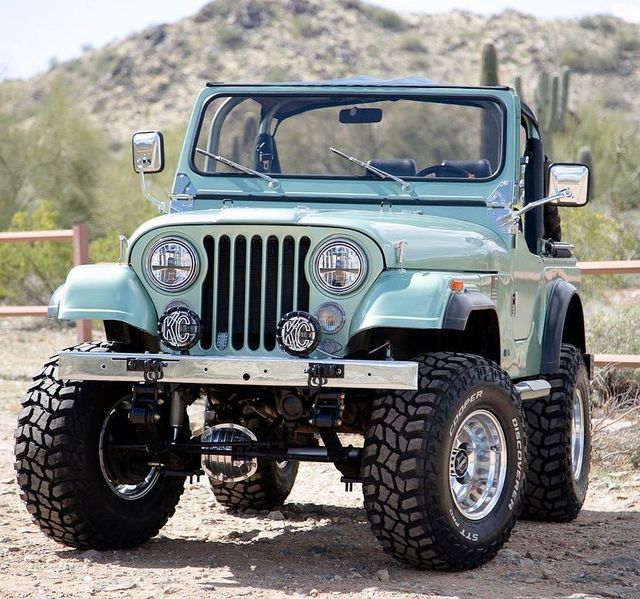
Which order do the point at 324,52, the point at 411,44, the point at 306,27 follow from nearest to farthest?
the point at 324,52, the point at 306,27, the point at 411,44

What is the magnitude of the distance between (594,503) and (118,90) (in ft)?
136

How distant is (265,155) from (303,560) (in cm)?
224

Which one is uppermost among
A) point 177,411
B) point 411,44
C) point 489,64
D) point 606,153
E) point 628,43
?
point 411,44

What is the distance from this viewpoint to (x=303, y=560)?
5582mm

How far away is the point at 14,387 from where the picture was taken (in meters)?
11.3

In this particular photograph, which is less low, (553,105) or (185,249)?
(553,105)

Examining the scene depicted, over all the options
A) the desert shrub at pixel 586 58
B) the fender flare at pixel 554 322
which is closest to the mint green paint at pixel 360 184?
the fender flare at pixel 554 322

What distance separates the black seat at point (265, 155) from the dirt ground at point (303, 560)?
A: 1.77 metres

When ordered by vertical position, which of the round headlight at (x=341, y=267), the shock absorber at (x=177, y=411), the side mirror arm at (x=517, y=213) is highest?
the side mirror arm at (x=517, y=213)

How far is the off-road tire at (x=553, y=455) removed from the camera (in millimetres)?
6699

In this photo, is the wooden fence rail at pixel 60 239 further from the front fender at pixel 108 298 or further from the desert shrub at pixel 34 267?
the front fender at pixel 108 298

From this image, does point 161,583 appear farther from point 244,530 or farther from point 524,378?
point 524,378

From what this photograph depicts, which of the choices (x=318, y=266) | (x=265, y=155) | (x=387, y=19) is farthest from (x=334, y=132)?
(x=387, y=19)

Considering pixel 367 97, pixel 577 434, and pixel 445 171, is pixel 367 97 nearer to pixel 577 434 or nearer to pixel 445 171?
pixel 445 171
